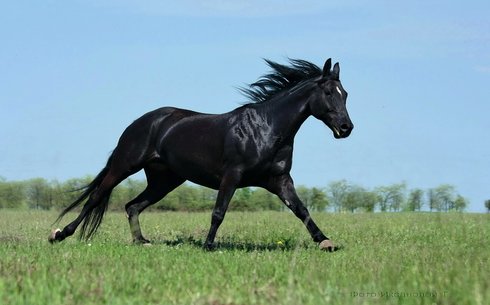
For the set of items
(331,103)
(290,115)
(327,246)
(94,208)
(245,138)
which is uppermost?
(331,103)

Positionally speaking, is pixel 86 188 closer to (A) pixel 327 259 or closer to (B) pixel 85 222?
(B) pixel 85 222

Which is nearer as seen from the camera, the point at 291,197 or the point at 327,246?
the point at 327,246

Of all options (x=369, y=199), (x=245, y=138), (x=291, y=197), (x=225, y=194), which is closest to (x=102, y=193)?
(x=225, y=194)

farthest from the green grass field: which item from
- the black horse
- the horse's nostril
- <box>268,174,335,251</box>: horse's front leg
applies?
the horse's nostril

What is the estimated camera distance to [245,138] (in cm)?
978

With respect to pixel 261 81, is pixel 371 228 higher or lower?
lower

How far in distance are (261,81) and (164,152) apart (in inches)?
72.6

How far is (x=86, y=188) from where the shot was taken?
40.8 ft

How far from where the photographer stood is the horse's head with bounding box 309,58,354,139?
9.51 metres

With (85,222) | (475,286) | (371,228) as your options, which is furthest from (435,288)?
(371,228)

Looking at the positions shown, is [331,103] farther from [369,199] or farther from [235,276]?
[369,199]

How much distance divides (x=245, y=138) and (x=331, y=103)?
125cm

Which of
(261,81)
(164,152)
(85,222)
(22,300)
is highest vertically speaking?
(261,81)

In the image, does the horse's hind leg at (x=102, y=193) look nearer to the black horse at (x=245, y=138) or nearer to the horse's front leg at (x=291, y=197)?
the black horse at (x=245, y=138)
